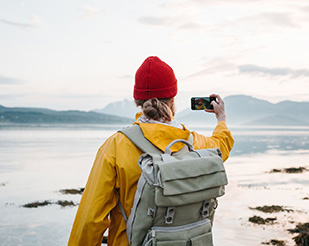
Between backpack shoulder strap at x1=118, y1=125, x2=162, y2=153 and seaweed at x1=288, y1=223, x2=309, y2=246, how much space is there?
801cm

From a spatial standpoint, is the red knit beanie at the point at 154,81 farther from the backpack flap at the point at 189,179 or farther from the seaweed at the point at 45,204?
the seaweed at the point at 45,204

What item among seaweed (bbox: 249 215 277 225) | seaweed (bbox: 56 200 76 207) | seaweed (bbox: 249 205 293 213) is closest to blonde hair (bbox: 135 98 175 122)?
seaweed (bbox: 249 215 277 225)

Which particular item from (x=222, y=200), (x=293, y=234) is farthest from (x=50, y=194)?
(x=293, y=234)

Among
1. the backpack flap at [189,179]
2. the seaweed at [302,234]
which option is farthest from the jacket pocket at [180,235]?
the seaweed at [302,234]

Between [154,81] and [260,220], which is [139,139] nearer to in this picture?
[154,81]

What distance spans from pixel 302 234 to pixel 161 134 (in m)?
8.61

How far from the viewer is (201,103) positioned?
3.12 m

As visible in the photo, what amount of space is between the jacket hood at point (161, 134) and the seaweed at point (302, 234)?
312 inches

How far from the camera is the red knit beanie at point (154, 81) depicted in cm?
263

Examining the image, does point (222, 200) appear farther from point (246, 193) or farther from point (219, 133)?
point (219, 133)

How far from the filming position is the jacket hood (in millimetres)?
2471

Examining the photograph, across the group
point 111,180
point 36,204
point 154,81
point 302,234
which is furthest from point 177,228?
point 36,204

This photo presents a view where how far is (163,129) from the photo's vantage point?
249cm

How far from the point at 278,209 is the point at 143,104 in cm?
Result: 1151
